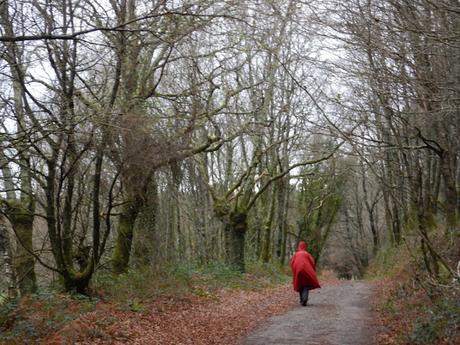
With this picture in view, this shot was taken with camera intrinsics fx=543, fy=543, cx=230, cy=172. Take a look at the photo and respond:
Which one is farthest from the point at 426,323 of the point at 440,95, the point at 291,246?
the point at 291,246

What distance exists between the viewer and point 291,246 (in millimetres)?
44906

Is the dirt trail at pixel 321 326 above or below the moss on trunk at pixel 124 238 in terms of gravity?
below

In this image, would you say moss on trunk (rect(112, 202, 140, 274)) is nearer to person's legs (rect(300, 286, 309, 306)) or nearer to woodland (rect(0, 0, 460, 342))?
woodland (rect(0, 0, 460, 342))

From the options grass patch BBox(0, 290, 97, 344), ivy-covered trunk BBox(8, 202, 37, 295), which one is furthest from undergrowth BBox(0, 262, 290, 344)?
ivy-covered trunk BBox(8, 202, 37, 295)

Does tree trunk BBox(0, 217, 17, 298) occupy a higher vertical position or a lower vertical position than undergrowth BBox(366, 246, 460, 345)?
higher

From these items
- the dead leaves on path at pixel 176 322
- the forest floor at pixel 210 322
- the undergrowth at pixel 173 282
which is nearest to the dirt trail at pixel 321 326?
the forest floor at pixel 210 322

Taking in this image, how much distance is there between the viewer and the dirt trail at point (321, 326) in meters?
9.73

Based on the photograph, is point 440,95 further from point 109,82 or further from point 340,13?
point 109,82

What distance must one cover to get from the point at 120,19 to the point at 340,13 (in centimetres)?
437

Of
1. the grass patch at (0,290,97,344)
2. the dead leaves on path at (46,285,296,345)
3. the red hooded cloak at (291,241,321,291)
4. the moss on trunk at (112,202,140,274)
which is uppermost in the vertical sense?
the moss on trunk at (112,202,140,274)

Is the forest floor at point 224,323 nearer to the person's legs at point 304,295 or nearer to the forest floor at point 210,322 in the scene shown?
the forest floor at point 210,322

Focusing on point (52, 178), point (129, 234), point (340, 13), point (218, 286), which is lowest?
point (218, 286)

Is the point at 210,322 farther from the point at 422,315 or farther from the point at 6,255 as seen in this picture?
the point at 6,255

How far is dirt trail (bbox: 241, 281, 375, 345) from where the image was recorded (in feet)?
31.9
